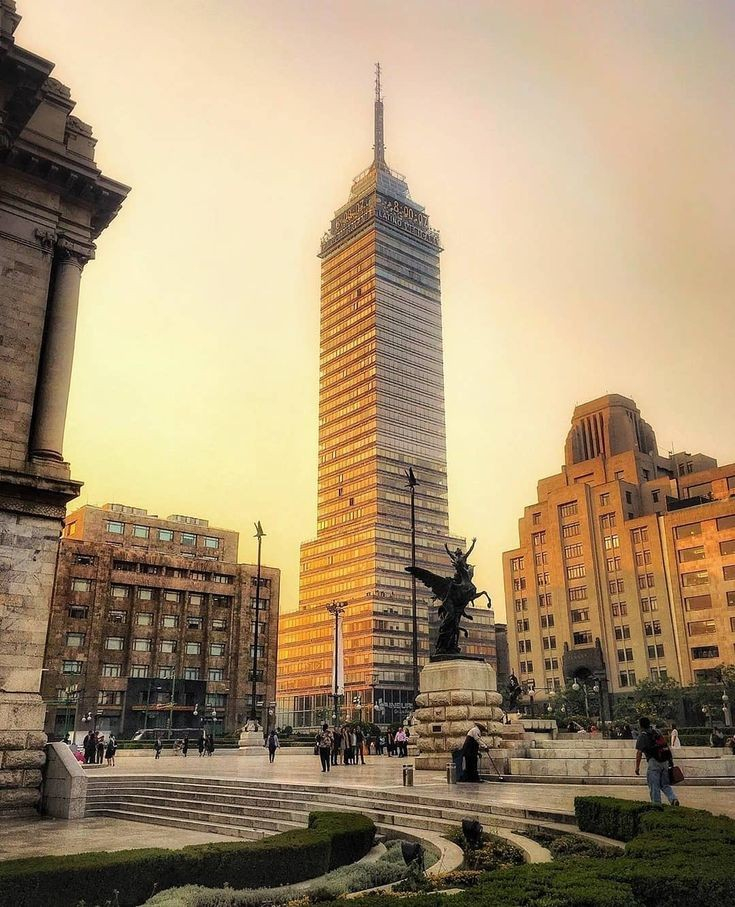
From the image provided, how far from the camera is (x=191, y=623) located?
9088cm

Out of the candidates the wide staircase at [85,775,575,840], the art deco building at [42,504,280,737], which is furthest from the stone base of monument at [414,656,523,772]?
the art deco building at [42,504,280,737]

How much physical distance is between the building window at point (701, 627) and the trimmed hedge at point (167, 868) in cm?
9039

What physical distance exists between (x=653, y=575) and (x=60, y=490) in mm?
92029

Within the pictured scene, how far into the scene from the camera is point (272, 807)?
1672 centimetres

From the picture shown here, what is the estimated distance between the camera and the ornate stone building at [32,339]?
694 inches

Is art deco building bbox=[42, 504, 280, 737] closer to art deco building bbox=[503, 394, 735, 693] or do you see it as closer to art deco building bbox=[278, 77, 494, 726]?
art deco building bbox=[278, 77, 494, 726]

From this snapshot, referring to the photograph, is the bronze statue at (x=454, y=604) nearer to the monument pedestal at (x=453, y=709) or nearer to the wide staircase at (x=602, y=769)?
the monument pedestal at (x=453, y=709)

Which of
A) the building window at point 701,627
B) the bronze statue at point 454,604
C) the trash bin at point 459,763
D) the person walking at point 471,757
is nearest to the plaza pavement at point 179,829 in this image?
the person walking at point 471,757

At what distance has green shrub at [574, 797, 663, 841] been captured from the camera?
995cm

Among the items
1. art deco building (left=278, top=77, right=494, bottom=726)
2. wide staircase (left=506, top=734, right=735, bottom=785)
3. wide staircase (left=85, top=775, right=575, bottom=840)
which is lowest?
wide staircase (left=85, top=775, right=575, bottom=840)

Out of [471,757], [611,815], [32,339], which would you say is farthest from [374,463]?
[611,815]

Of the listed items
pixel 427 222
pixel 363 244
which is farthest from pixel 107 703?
pixel 427 222

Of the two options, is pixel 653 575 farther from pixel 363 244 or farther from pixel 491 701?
pixel 363 244

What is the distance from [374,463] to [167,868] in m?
137
